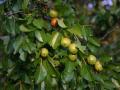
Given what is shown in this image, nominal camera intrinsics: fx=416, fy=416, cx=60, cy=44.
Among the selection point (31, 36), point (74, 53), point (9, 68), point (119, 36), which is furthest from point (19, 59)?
point (119, 36)

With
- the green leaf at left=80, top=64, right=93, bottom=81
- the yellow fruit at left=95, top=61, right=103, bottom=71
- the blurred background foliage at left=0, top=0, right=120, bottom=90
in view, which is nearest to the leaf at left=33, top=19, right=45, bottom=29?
the blurred background foliage at left=0, top=0, right=120, bottom=90

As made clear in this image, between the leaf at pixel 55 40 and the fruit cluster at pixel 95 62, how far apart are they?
10.4 inches

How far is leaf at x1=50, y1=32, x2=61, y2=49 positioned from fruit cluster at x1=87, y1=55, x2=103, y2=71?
10.4 inches

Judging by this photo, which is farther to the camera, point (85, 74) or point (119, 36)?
point (119, 36)

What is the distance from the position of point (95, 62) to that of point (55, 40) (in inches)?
15.0

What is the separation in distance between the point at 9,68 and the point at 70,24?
0.63 m

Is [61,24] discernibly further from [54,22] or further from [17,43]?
[17,43]

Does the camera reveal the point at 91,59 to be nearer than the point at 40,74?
No

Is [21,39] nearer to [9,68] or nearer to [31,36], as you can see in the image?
[31,36]

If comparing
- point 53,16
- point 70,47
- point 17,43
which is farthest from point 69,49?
point 17,43

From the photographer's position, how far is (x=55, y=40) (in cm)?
268

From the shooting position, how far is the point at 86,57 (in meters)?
2.84

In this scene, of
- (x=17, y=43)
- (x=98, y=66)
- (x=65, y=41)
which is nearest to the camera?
(x=65, y=41)

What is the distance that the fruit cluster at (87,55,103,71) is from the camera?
2848mm
